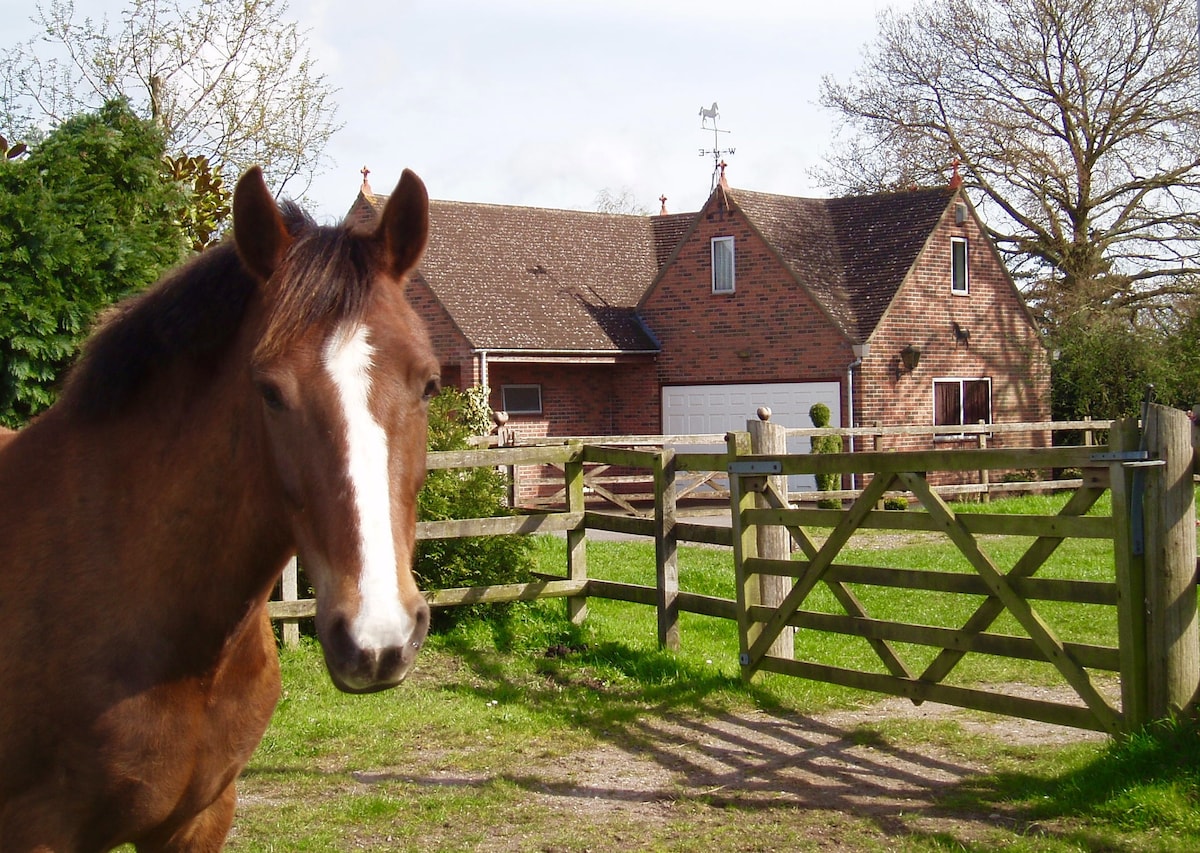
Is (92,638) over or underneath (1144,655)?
over

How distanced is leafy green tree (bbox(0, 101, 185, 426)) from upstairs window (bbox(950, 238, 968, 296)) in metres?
20.9

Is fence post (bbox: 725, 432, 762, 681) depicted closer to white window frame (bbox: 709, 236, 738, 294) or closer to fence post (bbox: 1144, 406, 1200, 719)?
fence post (bbox: 1144, 406, 1200, 719)

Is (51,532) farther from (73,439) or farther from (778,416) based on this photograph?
(778,416)

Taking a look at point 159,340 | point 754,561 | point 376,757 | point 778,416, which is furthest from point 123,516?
point 778,416

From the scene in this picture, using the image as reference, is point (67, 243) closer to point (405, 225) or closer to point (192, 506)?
point (192, 506)

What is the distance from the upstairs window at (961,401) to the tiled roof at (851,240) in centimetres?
245

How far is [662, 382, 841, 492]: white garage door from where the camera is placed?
22.8m

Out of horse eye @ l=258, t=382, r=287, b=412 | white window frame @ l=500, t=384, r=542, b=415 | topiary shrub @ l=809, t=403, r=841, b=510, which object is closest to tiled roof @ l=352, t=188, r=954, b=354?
white window frame @ l=500, t=384, r=542, b=415

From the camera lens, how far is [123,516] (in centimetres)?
277

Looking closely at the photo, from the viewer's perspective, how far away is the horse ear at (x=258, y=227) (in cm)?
251

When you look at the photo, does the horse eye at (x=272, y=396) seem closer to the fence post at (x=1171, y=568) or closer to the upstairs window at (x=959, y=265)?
the fence post at (x=1171, y=568)

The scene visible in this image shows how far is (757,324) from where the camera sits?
2405 centimetres

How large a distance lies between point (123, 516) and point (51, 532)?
0.58ft

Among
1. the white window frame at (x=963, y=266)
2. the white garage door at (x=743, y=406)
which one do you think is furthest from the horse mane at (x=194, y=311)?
the white window frame at (x=963, y=266)
